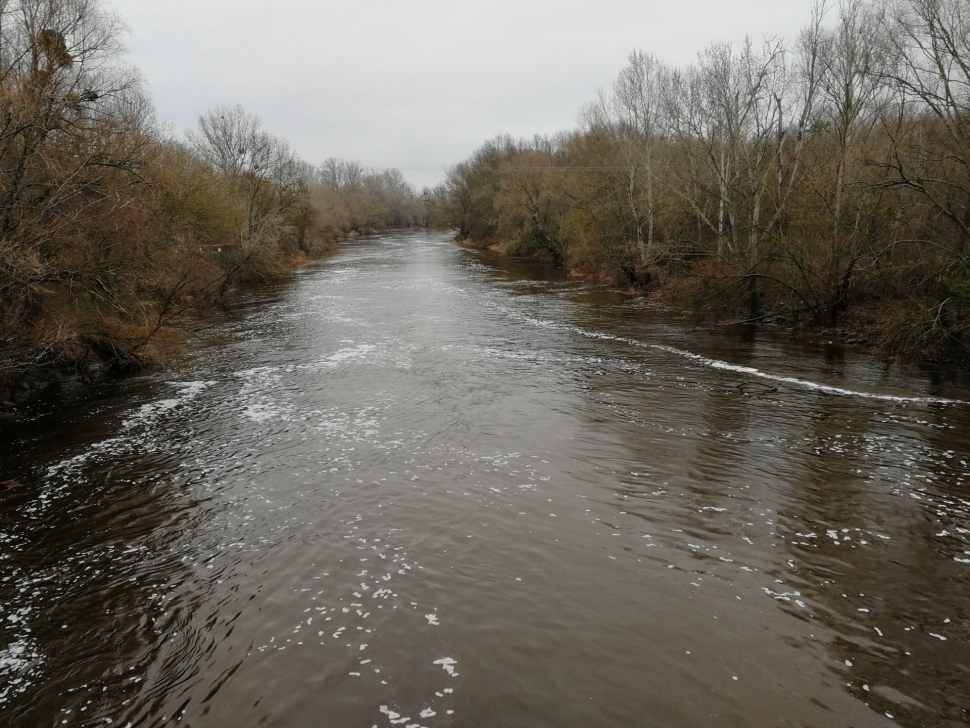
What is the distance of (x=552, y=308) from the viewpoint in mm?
29688

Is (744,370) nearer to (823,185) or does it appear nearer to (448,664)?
(823,185)

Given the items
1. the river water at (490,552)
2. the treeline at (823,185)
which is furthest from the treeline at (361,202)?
the river water at (490,552)

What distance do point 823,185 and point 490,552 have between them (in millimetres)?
19643

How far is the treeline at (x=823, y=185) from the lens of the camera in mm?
17734

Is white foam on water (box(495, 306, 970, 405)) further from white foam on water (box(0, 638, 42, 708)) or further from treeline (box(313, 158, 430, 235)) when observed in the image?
treeline (box(313, 158, 430, 235))

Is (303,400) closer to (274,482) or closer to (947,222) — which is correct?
(274,482)

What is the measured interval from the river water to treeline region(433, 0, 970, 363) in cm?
465

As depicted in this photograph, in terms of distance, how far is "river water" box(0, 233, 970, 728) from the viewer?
5945mm

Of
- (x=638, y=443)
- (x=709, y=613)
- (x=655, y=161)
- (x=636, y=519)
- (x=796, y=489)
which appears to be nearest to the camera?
(x=709, y=613)

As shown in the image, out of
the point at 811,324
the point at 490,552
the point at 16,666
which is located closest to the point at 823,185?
the point at 811,324

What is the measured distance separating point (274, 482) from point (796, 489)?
29.5ft

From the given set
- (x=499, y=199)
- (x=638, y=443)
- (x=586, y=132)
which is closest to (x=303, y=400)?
(x=638, y=443)

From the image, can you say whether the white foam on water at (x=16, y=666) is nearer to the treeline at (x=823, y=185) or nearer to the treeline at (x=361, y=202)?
the treeline at (x=823, y=185)

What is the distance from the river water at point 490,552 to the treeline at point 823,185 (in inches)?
183
